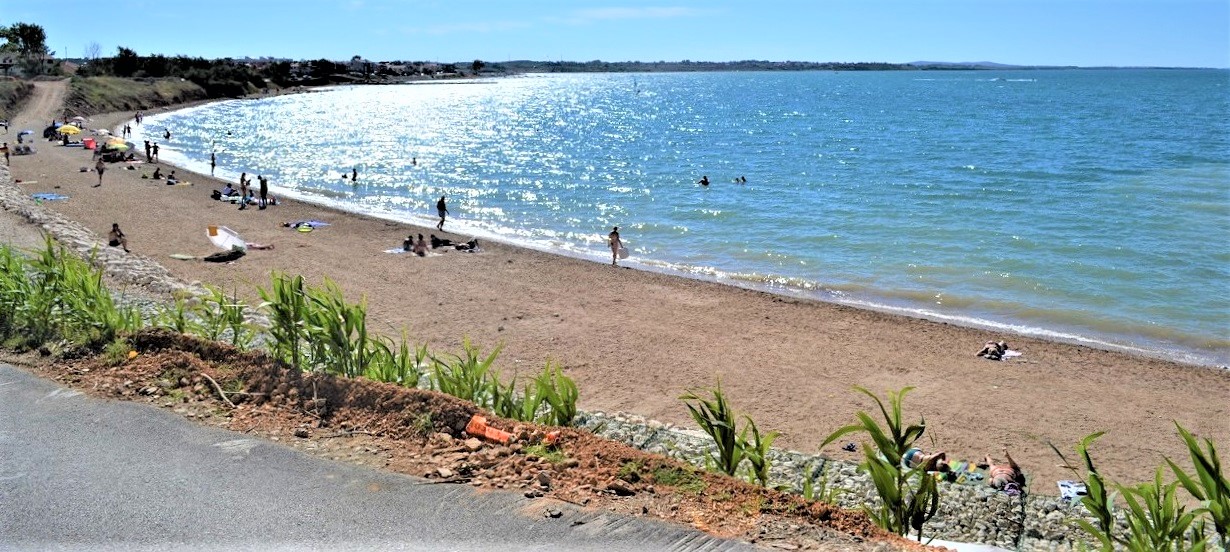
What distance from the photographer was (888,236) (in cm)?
2675

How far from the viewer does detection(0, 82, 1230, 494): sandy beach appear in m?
12.0

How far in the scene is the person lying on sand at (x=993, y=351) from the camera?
15211mm

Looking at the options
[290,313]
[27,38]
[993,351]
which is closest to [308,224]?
[993,351]

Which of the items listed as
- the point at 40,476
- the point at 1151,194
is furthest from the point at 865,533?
the point at 1151,194

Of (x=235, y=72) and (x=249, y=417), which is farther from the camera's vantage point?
(x=235, y=72)

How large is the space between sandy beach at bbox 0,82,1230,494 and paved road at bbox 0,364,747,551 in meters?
3.77

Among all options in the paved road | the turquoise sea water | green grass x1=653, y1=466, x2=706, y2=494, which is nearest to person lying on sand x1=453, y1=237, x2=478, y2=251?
the turquoise sea water

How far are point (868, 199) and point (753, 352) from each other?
21.1m

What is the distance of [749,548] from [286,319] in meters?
4.37

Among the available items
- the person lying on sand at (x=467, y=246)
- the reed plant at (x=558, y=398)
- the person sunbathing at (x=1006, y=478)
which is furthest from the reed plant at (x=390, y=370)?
the person lying on sand at (x=467, y=246)

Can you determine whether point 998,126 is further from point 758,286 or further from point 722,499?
point 722,499

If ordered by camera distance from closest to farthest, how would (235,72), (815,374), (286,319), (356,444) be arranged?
(356,444) → (286,319) → (815,374) → (235,72)

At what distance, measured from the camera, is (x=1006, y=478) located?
9.11 m

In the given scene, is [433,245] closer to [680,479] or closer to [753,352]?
[753,352]
